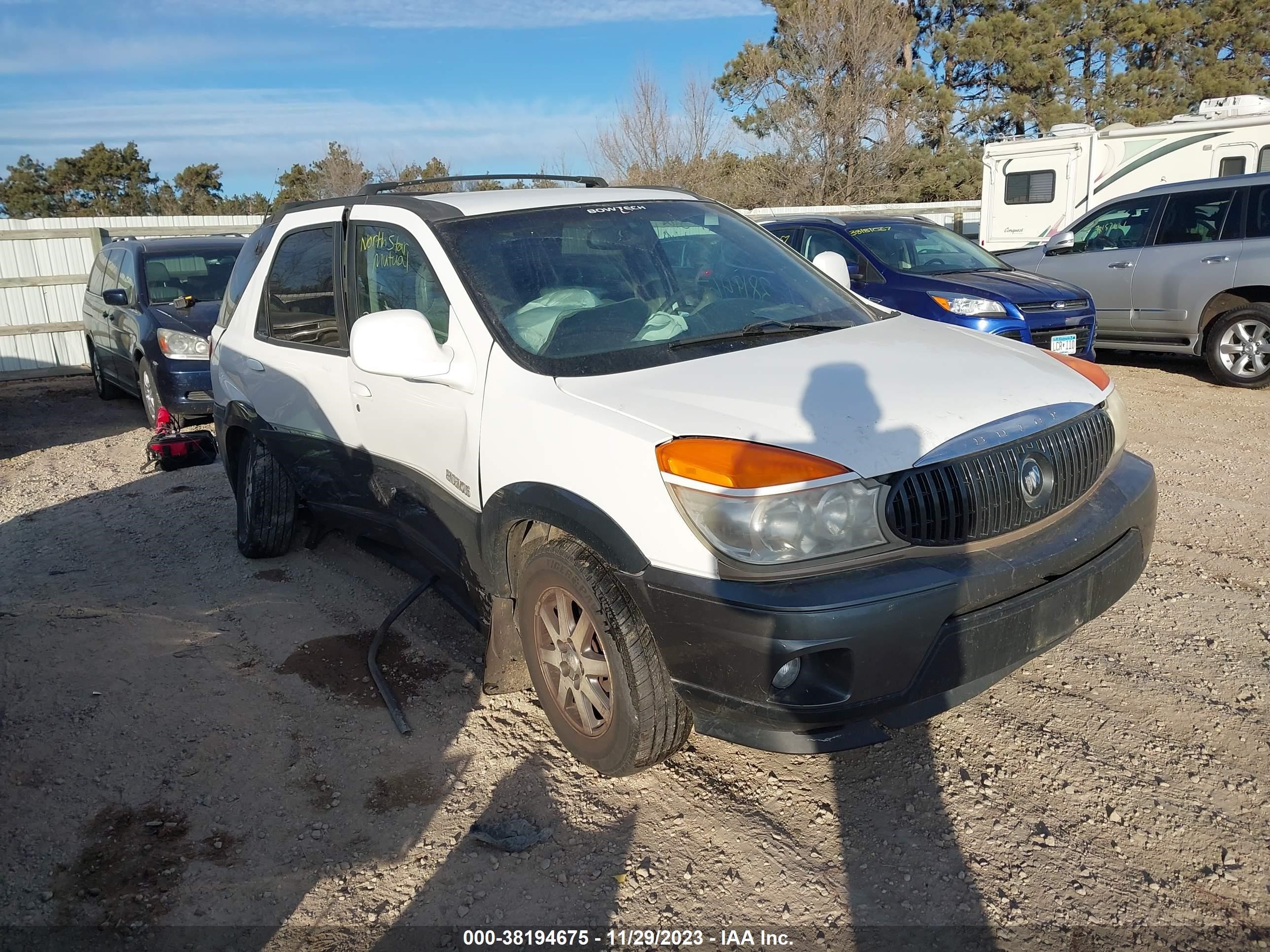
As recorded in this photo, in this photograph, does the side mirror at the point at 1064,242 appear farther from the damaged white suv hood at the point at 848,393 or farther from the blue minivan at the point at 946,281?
the damaged white suv hood at the point at 848,393

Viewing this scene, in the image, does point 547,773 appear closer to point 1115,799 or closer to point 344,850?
point 344,850

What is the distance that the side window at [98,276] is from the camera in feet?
34.9

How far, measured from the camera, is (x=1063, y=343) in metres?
8.22

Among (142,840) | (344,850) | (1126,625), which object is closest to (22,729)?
(142,840)

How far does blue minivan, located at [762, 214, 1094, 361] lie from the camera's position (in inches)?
314

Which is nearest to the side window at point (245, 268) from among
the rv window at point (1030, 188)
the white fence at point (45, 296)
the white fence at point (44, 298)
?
the white fence at point (45, 296)

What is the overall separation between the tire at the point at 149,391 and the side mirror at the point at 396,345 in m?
6.26

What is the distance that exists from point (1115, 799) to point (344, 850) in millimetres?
2308

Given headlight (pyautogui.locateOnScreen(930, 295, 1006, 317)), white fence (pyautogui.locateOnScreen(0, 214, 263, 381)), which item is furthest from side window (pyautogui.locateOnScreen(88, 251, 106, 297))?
headlight (pyautogui.locateOnScreen(930, 295, 1006, 317))

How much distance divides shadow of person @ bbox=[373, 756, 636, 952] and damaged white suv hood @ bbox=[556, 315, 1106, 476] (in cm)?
125

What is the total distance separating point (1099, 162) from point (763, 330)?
13.9 m

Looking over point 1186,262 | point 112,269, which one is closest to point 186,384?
point 112,269

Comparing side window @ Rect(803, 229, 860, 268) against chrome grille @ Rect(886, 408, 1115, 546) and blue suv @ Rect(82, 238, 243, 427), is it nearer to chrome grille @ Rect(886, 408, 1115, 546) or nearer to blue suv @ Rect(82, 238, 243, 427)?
blue suv @ Rect(82, 238, 243, 427)

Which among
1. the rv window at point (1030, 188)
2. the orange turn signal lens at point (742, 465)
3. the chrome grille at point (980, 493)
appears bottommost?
the chrome grille at point (980, 493)
